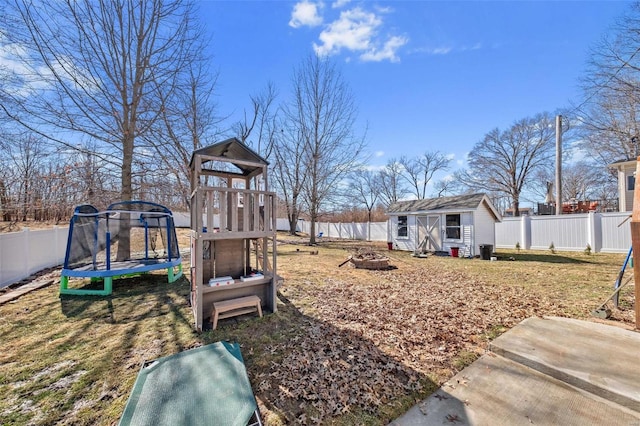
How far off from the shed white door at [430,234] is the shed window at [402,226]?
1.09 metres

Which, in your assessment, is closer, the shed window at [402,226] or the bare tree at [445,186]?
the shed window at [402,226]

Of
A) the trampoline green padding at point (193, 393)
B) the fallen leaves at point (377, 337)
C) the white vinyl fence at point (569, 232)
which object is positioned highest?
the white vinyl fence at point (569, 232)

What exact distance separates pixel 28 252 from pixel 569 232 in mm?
22320

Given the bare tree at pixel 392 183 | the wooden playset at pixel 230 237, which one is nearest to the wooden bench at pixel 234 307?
the wooden playset at pixel 230 237

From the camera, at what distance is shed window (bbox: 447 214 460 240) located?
42.2ft

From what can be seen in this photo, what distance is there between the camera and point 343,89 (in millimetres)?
17812

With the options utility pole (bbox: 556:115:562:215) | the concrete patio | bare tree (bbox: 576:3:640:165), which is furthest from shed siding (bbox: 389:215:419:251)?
the concrete patio

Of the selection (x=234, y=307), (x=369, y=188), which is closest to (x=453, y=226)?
(x=234, y=307)

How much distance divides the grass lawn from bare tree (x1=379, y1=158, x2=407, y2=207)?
96.6ft

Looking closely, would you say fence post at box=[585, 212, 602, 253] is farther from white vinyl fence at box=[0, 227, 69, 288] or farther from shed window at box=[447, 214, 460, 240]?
white vinyl fence at box=[0, 227, 69, 288]

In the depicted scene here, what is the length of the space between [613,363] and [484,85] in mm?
11552

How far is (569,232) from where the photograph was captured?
13.1 m

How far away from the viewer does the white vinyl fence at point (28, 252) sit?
6.19 meters

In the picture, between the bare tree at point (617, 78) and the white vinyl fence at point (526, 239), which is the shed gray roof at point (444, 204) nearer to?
the white vinyl fence at point (526, 239)
